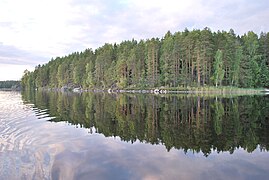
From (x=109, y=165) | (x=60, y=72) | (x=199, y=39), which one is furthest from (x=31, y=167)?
(x=60, y=72)

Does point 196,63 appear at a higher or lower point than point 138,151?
higher

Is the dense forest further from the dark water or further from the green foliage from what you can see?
the dark water

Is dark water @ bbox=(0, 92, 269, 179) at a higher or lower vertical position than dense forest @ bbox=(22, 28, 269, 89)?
lower

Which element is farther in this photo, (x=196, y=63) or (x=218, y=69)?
(x=196, y=63)

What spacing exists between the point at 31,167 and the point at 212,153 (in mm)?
8186

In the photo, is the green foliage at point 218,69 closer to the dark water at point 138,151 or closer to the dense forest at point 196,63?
the dense forest at point 196,63

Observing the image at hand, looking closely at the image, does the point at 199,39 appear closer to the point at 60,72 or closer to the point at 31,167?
the point at 31,167

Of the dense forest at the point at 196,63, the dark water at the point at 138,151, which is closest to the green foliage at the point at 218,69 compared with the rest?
the dense forest at the point at 196,63

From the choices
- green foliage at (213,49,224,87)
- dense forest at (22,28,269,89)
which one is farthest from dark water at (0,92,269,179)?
dense forest at (22,28,269,89)

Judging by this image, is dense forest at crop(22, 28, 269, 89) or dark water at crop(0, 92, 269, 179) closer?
dark water at crop(0, 92, 269, 179)

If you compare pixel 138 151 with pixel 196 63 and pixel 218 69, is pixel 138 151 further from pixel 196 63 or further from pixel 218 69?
pixel 196 63

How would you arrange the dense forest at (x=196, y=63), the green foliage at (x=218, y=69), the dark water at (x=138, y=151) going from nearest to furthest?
the dark water at (x=138, y=151)
the green foliage at (x=218, y=69)
the dense forest at (x=196, y=63)

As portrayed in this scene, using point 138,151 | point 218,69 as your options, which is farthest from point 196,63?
point 138,151

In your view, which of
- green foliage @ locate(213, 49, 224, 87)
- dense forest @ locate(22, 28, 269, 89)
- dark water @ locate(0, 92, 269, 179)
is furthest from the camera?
dense forest @ locate(22, 28, 269, 89)
